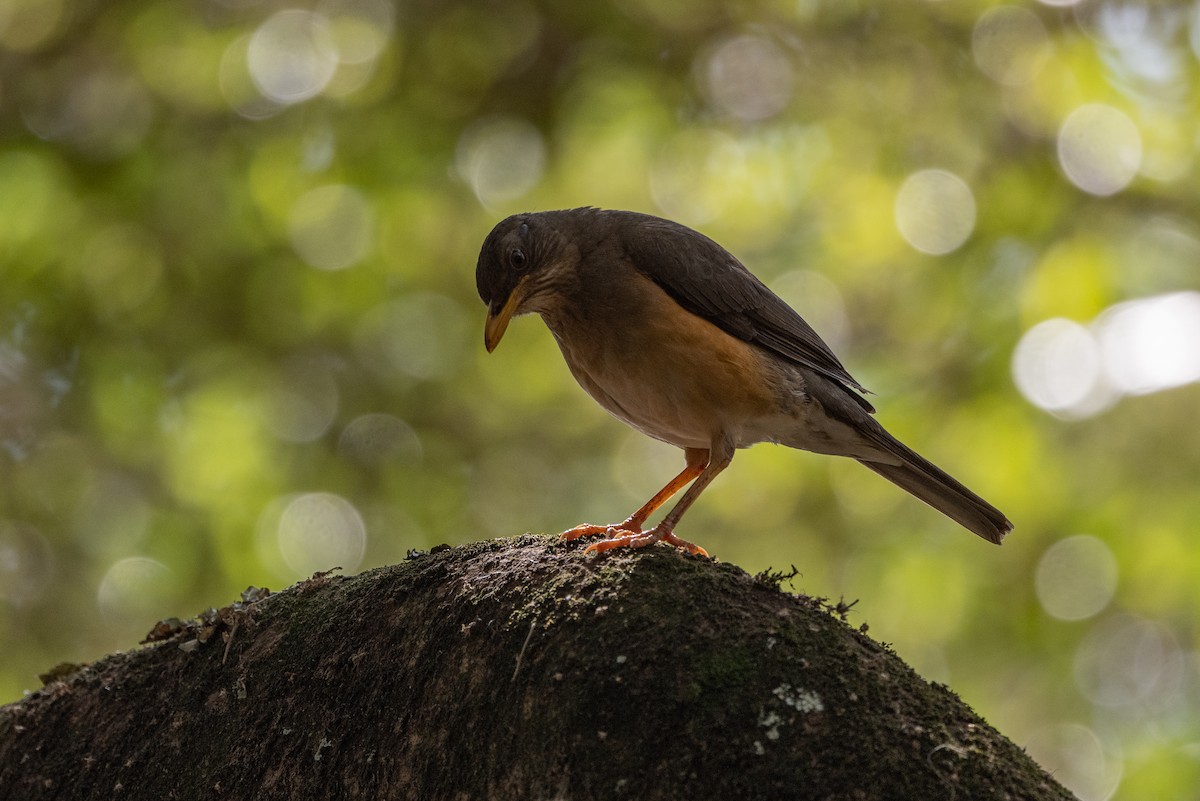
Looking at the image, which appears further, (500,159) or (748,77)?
(748,77)

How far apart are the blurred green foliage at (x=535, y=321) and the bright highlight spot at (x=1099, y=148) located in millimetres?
23

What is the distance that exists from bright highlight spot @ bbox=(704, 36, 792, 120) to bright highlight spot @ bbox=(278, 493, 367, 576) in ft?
14.8

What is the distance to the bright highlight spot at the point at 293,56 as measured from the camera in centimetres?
764

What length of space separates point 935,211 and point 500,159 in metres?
3.51

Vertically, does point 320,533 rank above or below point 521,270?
below

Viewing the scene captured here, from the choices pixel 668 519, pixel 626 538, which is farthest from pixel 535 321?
pixel 626 538

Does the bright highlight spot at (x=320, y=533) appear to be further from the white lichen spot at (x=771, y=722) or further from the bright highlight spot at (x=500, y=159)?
the white lichen spot at (x=771, y=722)

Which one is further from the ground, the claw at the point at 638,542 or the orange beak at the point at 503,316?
the orange beak at the point at 503,316

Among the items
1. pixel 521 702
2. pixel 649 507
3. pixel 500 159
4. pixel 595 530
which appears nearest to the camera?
pixel 521 702

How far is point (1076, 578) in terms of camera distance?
25.1 feet

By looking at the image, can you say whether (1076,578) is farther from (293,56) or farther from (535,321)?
(293,56)

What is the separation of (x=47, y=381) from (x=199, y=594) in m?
2.00

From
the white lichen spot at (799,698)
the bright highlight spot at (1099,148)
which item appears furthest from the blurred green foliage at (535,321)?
the white lichen spot at (799,698)

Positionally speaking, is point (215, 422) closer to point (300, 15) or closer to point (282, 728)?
point (300, 15)
